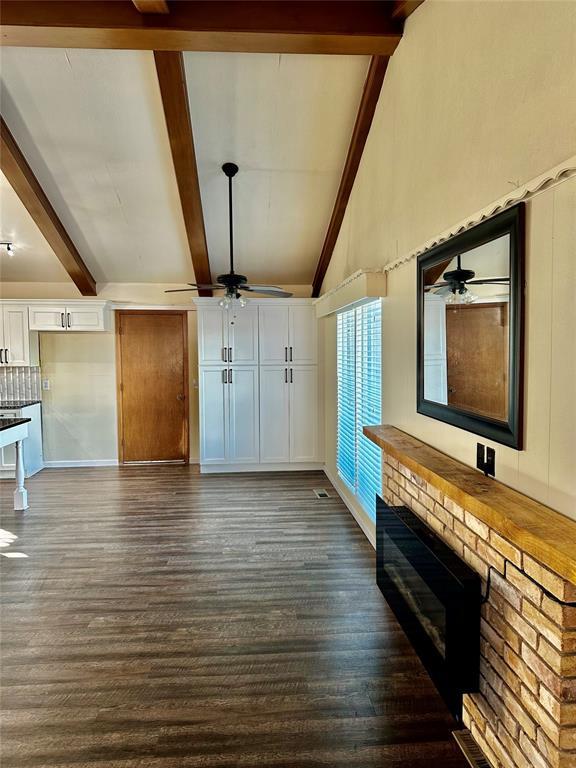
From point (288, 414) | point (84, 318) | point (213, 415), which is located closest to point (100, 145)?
point (84, 318)

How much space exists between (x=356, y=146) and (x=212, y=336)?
9.52ft

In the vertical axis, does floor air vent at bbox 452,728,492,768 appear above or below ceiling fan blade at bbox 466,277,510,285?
below

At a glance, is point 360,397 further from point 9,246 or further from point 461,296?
point 9,246

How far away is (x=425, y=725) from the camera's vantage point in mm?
1984

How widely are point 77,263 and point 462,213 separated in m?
4.75

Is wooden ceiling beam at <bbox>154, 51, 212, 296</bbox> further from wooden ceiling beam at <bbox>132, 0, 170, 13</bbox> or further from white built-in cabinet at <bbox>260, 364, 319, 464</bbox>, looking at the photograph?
white built-in cabinet at <bbox>260, 364, 319, 464</bbox>

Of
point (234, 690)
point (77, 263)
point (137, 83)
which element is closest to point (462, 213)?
point (234, 690)

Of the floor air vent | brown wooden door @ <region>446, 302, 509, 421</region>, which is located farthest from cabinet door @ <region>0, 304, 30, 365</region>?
the floor air vent

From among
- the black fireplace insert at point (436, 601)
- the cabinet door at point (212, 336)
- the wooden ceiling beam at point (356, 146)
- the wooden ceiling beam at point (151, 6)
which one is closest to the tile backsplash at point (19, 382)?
the cabinet door at point (212, 336)

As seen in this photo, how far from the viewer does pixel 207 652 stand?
2457 mm

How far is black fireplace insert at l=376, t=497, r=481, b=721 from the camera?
1804 mm

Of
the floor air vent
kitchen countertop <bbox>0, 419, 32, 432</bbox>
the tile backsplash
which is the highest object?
the tile backsplash

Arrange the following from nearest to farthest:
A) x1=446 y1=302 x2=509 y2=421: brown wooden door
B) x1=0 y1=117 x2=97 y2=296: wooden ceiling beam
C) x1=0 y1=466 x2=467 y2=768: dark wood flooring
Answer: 1. x1=446 y1=302 x2=509 y2=421: brown wooden door
2. x1=0 y1=466 x2=467 y2=768: dark wood flooring
3. x1=0 y1=117 x2=97 y2=296: wooden ceiling beam

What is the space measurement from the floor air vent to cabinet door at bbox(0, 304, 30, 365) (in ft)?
19.8
